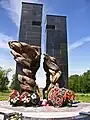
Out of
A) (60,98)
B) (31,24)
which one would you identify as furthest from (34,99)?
(31,24)

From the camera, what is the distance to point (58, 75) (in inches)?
459

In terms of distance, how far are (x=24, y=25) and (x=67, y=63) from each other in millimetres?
4495

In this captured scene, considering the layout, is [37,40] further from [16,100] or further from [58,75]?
[16,100]

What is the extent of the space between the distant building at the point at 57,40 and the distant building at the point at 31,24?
32.1 inches

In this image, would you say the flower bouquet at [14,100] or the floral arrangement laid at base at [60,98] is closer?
the floral arrangement laid at base at [60,98]

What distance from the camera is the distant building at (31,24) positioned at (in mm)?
14617

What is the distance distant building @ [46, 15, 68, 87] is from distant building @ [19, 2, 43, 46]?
815 mm

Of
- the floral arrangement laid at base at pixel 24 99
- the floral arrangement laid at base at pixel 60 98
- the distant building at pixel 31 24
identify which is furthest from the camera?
the distant building at pixel 31 24

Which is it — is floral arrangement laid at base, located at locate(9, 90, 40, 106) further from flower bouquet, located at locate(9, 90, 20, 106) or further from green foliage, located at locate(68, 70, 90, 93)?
green foliage, located at locate(68, 70, 90, 93)

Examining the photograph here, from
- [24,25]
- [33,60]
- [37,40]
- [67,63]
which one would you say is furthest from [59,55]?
[33,60]

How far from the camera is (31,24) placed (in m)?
14.9

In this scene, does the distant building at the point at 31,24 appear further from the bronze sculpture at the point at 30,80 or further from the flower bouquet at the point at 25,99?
the flower bouquet at the point at 25,99

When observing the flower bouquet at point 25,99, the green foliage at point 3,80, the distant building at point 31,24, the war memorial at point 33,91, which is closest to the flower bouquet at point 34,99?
the war memorial at point 33,91

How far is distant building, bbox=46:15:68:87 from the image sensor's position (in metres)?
15.1
